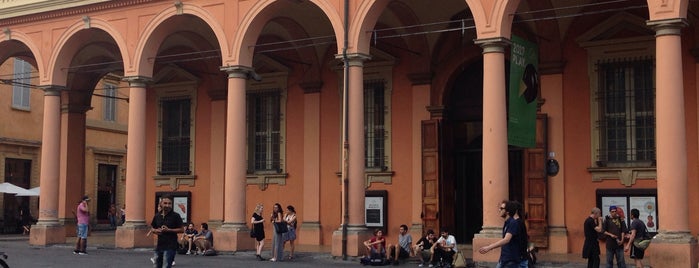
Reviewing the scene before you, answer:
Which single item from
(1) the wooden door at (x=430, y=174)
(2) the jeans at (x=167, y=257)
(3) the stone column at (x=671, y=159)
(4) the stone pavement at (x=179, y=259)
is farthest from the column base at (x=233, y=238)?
(3) the stone column at (x=671, y=159)

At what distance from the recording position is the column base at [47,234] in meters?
23.6

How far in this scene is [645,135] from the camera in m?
19.2

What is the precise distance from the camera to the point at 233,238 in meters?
20.2

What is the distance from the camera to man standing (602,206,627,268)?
48.8 ft

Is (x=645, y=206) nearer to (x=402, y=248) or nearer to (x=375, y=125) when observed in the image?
(x=402, y=248)

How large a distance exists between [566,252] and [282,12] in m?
9.43

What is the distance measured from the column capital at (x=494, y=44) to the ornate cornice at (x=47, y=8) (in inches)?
372

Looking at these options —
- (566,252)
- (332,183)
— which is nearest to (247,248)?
(332,183)

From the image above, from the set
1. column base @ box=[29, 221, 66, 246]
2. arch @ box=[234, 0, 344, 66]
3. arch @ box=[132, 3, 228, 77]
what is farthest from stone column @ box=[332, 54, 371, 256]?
column base @ box=[29, 221, 66, 246]

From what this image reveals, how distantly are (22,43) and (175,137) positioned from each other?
543 cm

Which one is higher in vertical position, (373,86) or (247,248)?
(373,86)

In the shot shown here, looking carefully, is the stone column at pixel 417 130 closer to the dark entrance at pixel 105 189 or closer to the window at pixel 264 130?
the window at pixel 264 130

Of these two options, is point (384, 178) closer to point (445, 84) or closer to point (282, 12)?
point (445, 84)

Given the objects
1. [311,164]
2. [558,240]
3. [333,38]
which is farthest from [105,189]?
[558,240]
